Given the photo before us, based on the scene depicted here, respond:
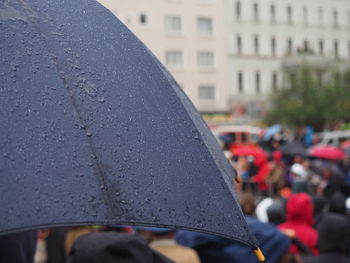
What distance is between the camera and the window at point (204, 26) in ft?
174

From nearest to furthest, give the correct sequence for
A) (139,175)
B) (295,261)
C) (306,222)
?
(139,175), (295,261), (306,222)

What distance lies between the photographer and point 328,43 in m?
64.5

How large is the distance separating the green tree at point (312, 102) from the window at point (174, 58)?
818 centimetres

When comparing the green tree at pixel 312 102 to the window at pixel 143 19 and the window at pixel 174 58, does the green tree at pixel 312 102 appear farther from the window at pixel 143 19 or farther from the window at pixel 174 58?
the window at pixel 143 19

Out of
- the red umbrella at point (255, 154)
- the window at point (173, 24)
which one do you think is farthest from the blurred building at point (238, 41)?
the red umbrella at point (255, 154)

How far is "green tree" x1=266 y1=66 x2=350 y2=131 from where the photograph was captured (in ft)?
157

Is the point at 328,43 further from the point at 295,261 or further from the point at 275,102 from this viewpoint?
the point at 295,261

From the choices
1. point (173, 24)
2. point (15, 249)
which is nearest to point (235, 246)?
point (15, 249)

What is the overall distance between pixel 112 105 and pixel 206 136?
41cm

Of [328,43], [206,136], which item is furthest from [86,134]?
[328,43]

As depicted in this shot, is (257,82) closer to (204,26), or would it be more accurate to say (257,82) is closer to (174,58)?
(204,26)

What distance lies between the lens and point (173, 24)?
51.6 metres

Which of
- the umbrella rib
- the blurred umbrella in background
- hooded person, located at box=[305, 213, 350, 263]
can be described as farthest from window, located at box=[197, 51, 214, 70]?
the umbrella rib

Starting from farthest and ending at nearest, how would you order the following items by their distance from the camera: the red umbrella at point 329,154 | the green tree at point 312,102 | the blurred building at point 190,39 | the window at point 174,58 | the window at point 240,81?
the window at point 240,81, the window at point 174,58, the blurred building at point 190,39, the green tree at point 312,102, the red umbrella at point 329,154
